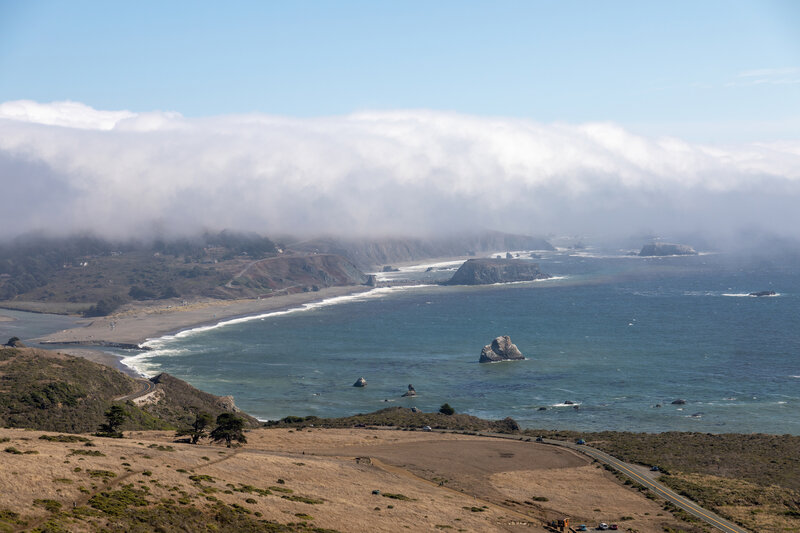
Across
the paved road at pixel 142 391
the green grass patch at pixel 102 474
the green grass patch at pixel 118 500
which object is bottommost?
the paved road at pixel 142 391

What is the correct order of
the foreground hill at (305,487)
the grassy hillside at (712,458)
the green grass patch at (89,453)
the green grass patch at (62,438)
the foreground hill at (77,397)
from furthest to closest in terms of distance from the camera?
the foreground hill at (77,397), the grassy hillside at (712,458), the green grass patch at (62,438), the green grass patch at (89,453), the foreground hill at (305,487)

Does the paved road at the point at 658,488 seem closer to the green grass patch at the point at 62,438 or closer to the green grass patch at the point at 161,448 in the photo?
the green grass patch at the point at 161,448

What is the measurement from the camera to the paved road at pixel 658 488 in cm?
7075

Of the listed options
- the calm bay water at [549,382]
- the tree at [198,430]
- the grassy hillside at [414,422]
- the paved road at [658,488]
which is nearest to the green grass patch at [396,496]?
the paved road at [658,488]

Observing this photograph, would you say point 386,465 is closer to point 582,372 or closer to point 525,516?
point 525,516

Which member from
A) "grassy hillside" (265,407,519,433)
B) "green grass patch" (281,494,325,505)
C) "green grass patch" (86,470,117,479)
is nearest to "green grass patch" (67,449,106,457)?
"green grass patch" (86,470,117,479)

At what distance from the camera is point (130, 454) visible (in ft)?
236

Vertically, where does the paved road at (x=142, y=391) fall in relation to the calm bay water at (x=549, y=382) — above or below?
above

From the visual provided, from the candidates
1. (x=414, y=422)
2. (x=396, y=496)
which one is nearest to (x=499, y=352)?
(x=414, y=422)

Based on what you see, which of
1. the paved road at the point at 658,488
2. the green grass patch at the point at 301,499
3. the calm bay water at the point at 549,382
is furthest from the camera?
the calm bay water at the point at 549,382

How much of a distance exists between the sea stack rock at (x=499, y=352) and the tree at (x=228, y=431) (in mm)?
98261

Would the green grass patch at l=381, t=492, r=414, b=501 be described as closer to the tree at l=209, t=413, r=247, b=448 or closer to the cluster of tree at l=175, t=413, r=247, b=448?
the cluster of tree at l=175, t=413, r=247, b=448

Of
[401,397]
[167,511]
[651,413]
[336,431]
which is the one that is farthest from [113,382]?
[651,413]

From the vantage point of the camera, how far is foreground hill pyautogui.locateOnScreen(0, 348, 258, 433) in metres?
102
